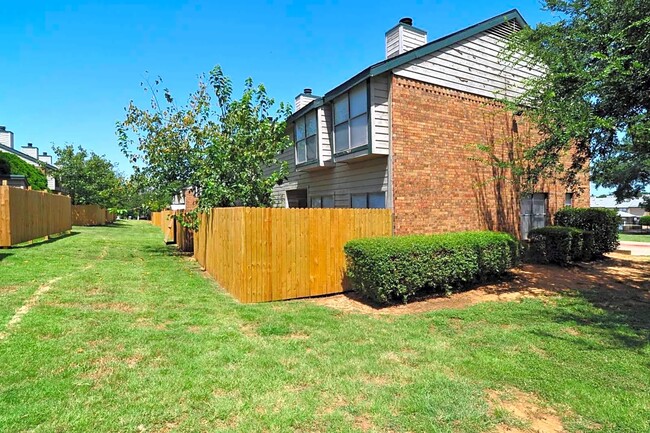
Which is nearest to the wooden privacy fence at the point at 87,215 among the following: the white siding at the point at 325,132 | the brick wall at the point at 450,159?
the white siding at the point at 325,132

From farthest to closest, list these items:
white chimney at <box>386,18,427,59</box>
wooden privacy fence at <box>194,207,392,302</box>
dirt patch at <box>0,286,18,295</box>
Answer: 1. white chimney at <box>386,18,427,59</box>
2. wooden privacy fence at <box>194,207,392,302</box>
3. dirt patch at <box>0,286,18,295</box>

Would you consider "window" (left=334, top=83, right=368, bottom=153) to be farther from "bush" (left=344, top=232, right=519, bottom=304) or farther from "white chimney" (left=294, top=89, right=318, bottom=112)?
"white chimney" (left=294, top=89, right=318, bottom=112)

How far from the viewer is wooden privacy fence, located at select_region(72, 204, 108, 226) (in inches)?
1270

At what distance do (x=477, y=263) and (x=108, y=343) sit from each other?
7268mm

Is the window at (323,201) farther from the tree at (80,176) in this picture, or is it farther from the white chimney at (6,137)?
the white chimney at (6,137)

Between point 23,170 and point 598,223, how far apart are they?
3297 centimetres

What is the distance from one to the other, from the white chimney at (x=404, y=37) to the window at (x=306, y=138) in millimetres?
3159

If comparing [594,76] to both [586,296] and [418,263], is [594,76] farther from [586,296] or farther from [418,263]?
[418,263]

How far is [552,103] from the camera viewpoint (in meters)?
8.48

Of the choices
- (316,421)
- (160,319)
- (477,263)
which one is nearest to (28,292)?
(160,319)

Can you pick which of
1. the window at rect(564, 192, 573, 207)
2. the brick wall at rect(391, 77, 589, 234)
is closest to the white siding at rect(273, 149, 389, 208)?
the brick wall at rect(391, 77, 589, 234)

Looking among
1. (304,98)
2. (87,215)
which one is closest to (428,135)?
(304,98)

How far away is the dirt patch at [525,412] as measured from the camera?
309 centimetres

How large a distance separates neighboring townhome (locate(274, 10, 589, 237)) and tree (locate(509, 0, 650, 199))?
1705mm
